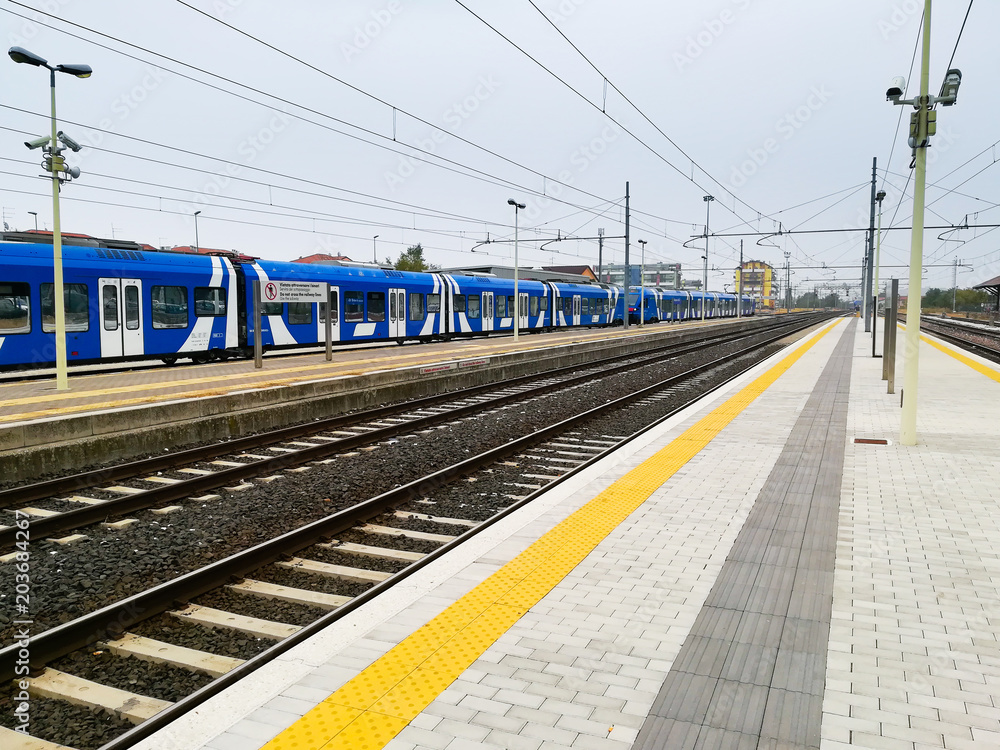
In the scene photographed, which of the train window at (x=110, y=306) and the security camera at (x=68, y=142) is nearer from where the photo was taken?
the security camera at (x=68, y=142)

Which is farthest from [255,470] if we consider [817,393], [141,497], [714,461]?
[817,393]

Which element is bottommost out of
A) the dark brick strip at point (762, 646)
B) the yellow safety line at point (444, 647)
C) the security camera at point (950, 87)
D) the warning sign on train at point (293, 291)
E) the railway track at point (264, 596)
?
the railway track at point (264, 596)

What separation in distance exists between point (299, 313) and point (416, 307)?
20.7ft

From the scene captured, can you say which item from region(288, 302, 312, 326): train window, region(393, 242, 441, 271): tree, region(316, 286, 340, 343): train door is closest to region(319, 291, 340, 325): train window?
region(316, 286, 340, 343): train door

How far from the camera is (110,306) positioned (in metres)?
15.7

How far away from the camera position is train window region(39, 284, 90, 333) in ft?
47.6

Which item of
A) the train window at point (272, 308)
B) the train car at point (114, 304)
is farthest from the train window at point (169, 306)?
the train window at point (272, 308)

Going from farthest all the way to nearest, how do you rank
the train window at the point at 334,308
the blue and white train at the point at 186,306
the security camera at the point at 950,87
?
1. the train window at the point at 334,308
2. the blue and white train at the point at 186,306
3. the security camera at the point at 950,87

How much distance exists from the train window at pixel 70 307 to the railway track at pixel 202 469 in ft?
23.1

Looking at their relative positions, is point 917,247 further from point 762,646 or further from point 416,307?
point 416,307

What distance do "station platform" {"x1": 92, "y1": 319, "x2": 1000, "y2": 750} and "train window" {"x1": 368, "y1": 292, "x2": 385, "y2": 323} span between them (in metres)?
17.7

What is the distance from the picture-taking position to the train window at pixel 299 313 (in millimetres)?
20641

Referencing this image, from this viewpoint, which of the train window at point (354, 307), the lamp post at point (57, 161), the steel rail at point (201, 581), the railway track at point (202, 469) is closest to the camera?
the steel rail at point (201, 581)

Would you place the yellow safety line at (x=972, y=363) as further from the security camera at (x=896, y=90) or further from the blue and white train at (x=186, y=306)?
the blue and white train at (x=186, y=306)
